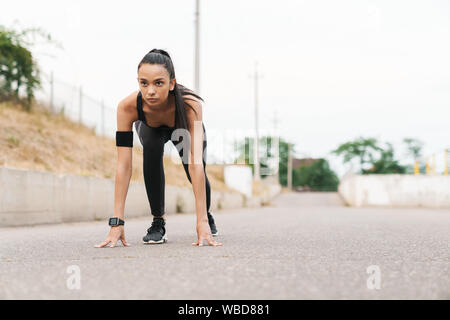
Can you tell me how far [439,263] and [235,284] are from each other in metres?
1.59

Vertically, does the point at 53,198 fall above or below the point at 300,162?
below

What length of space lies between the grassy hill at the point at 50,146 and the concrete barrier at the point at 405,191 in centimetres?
1386

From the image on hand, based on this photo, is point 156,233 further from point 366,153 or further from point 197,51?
point 366,153

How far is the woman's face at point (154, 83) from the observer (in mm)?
4133

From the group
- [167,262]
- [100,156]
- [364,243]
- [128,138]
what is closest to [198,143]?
[128,138]

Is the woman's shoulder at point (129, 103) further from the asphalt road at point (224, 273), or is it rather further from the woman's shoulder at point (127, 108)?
the asphalt road at point (224, 273)

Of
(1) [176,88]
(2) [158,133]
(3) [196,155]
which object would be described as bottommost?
(3) [196,155]

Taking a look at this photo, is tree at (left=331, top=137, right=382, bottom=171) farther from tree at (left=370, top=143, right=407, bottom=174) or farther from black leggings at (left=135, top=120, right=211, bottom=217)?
black leggings at (left=135, top=120, right=211, bottom=217)

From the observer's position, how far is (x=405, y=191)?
87.6ft

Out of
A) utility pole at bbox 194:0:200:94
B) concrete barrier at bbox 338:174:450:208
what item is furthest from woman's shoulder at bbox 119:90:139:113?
concrete barrier at bbox 338:174:450:208

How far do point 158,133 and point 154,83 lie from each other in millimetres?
701

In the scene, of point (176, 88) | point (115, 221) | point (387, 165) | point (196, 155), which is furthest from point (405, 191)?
point (387, 165)

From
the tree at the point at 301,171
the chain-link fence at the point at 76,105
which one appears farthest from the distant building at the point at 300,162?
the chain-link fence at the point at 76,105

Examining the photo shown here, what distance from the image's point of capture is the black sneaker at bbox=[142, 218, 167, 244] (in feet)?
15.5
